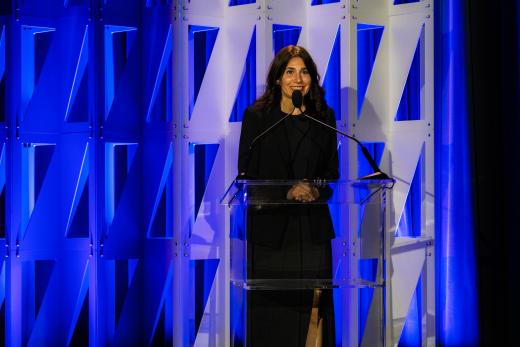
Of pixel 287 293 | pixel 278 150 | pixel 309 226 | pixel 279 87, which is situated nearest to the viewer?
pixel 309 226

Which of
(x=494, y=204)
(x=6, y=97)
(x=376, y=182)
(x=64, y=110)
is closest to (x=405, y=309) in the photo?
(x=494, y=204)

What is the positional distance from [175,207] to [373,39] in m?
1.33

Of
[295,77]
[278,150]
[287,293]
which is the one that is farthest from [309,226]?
[295,77]

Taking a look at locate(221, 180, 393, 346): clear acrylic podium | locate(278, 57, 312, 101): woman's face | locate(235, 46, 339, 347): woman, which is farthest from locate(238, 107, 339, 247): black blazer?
locate(221, 180, 393, 346): clear acrylic podium

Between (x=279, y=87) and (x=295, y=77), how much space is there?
0.11 metres

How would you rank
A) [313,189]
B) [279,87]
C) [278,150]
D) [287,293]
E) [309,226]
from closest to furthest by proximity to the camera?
[313,189], [309,226], [287,293], [278,150], [279,87]

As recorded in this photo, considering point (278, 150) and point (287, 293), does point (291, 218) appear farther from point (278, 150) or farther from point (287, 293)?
point (278, 150)

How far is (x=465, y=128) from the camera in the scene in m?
3.13

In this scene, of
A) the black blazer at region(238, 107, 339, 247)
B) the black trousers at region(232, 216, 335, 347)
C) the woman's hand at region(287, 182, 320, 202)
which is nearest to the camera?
the woman's hand at region(287, 182, 320, 202)

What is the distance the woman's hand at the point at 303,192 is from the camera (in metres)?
1.98

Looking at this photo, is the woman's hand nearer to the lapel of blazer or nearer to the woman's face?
the lapel of blazer

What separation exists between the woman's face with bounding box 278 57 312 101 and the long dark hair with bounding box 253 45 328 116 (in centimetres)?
2

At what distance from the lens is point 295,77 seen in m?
2.77

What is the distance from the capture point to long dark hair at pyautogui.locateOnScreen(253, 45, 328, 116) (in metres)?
2.80
